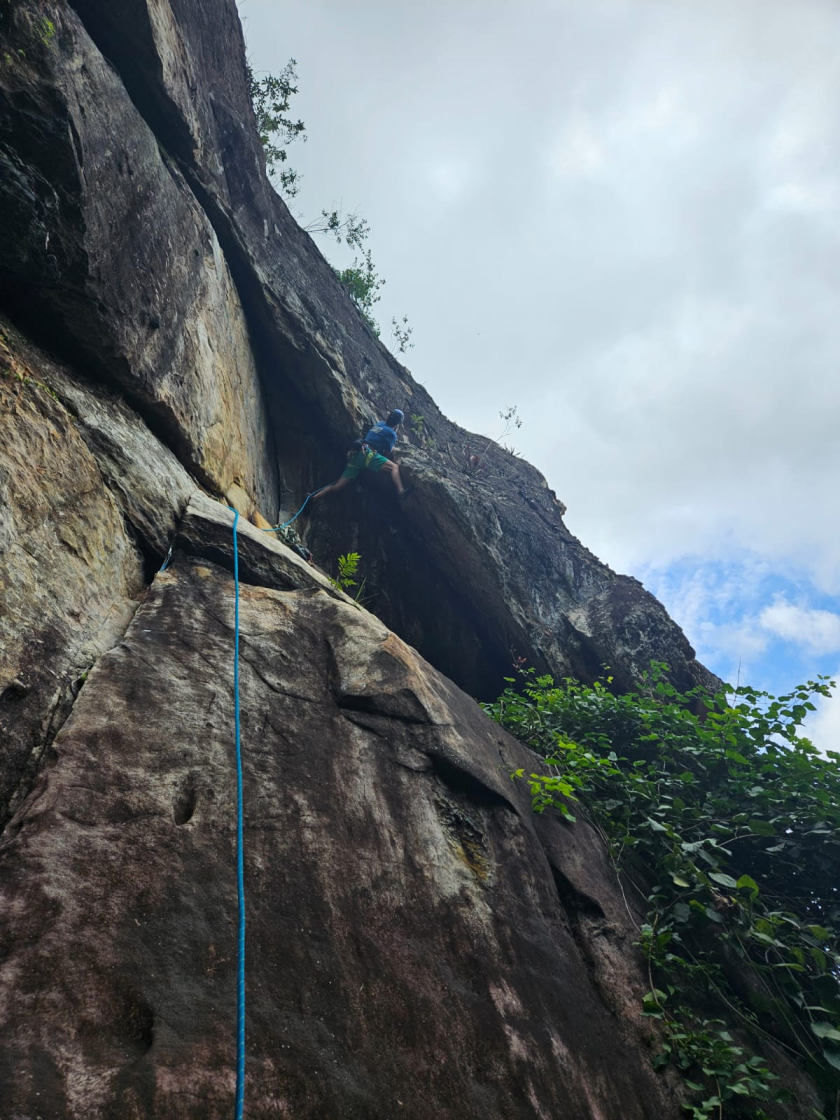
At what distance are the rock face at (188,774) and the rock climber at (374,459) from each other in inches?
116

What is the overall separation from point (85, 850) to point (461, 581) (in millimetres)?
7879

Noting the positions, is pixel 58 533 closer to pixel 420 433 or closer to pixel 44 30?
pixel 44 30

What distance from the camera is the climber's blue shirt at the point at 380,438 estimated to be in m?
10.0

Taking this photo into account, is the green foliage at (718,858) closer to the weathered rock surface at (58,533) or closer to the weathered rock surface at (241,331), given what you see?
the weathered rock surface at (241,331)

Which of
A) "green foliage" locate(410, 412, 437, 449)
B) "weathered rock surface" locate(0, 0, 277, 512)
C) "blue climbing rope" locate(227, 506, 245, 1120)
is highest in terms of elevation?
"green foliage" locate(410, 412, 437, 449)

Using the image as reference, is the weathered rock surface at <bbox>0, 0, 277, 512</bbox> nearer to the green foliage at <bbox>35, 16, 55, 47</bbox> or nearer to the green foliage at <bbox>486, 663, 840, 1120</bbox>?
the green foliage at <bbox>35, 16, 55, 47</bbox>

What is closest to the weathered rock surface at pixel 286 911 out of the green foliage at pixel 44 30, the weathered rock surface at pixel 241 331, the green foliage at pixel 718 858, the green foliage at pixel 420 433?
the green foliage at pixel 718 858

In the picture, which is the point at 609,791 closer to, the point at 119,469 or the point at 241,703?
the point at 241,703

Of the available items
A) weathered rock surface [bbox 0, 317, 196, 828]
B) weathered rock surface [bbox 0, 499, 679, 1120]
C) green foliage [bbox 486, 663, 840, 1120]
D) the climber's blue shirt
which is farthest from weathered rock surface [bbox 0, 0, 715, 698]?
green foliage [bbox 486, 663, 840, 1120]

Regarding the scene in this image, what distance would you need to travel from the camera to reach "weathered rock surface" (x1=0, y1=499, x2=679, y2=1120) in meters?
2.09

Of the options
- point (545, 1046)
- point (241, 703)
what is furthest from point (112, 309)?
point (545, 1046)

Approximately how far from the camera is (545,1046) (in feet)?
9.92

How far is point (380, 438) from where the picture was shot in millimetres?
10023

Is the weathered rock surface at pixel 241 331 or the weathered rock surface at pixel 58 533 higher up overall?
the weathered rock surface at pixel 241 331
